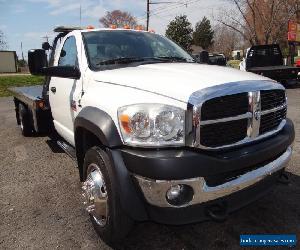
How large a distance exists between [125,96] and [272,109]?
133 centimetres

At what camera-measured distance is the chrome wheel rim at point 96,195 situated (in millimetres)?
3105

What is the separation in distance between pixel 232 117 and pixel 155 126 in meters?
0.62

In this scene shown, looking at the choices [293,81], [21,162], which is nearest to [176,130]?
[21,162]

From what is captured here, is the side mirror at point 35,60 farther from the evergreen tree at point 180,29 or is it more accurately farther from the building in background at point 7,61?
the evergreen tree at point 180,29

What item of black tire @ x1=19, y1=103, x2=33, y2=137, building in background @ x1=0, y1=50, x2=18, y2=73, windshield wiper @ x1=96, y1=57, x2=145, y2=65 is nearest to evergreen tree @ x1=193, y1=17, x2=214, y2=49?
building in background @ x1=0, y1=50, x2=18, y2=73

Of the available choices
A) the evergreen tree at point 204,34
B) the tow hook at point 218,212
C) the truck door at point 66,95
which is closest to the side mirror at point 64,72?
the truck door at point 66,95

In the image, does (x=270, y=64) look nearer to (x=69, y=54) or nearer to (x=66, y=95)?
(x=69, y=54)

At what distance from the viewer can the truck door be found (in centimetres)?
404

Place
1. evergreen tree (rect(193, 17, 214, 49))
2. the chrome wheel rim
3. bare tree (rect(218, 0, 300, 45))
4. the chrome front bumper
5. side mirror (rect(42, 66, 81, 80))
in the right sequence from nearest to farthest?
the chrome front bumper → the chrome wheel rim → side mirror (rect(42, 66, 81, 80)) → bare tree (rect(218, 0, 300, 45)) → evergreen tree (rect(193, 17, 214, 49))

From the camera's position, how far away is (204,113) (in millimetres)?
2680

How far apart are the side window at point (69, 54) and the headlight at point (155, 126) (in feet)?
5.64

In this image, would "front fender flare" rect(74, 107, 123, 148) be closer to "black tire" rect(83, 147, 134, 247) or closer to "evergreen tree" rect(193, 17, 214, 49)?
"black tire" rect(83, 147, 134, 247)

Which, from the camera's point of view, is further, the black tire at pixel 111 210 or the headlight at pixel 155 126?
the black tire at pixel 111 210

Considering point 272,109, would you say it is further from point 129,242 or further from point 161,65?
point 129,242
